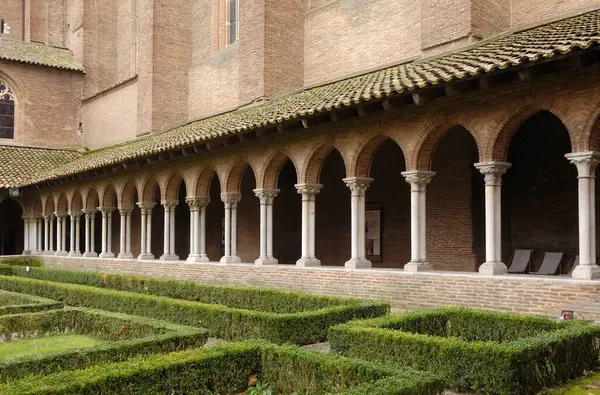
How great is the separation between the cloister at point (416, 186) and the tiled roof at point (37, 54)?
9560 mm

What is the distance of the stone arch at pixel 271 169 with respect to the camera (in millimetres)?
15445

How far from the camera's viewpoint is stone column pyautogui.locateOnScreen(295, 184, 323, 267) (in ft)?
46.6

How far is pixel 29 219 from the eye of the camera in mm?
27781

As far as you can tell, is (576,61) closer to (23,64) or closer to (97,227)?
(97,227)

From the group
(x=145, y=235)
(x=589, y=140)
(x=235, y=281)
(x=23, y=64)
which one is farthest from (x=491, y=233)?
(x=23, y=64)

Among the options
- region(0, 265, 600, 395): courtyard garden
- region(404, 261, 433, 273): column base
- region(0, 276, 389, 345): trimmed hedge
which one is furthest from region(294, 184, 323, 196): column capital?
region(0, 265, 600, 395): courtyard garden

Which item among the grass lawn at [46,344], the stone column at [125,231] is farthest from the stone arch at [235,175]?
the grass lawn at [46,344]

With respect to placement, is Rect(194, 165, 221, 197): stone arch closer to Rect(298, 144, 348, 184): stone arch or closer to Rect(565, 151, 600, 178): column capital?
Rect(298, 144, 348, 184): stone arch

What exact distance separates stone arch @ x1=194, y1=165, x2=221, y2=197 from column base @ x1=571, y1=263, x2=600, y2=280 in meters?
11.0

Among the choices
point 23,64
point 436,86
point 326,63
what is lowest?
point 436,86

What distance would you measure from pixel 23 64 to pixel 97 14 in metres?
4.53

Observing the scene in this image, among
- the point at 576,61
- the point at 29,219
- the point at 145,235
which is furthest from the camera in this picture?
the point at 29,219

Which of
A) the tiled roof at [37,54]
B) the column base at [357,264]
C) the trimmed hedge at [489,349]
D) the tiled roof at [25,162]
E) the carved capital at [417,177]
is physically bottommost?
the trimmed hedge at [489,349]

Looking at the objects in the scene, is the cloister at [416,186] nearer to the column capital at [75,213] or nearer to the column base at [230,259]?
the column base at [230,259]
